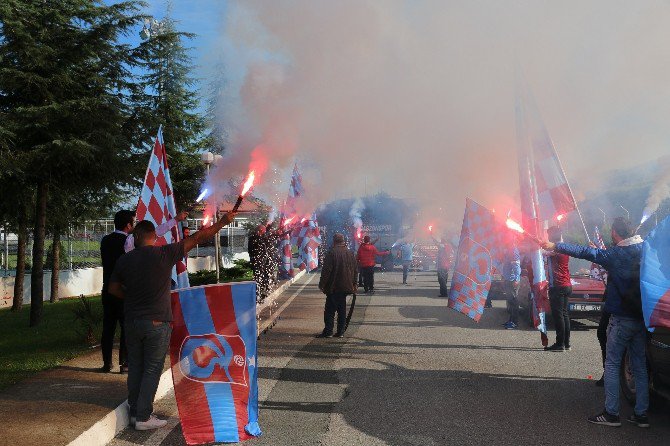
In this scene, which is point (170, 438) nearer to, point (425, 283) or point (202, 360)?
point (202, 360)

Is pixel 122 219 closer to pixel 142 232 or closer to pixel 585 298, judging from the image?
pixel 142 232

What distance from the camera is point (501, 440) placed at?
5.17 metres

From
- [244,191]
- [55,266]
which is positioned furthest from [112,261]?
[55,266]

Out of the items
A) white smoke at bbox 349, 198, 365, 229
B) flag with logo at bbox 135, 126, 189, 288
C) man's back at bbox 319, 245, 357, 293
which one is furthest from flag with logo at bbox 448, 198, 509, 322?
white smoke at bbox 349, 198, 365, 229

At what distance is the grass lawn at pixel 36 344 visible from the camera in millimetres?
7918

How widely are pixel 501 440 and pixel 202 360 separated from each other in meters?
2.46

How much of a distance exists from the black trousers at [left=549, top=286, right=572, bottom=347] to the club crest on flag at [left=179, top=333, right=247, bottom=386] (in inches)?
217

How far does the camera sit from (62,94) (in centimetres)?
1197

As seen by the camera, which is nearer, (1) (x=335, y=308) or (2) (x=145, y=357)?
(2) (x=145, y=357)

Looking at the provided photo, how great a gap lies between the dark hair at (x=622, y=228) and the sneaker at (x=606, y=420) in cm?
158

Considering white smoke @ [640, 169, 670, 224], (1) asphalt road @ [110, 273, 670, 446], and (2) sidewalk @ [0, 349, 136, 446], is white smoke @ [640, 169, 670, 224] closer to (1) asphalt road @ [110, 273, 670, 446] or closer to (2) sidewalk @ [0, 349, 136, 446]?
(1) asphalt road @ [110, 273, 670, 446]

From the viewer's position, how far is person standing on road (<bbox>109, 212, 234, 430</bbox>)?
527cm

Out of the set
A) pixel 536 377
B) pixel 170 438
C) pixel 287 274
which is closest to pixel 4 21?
pixel 170 438

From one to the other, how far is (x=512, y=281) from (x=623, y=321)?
257 inches
